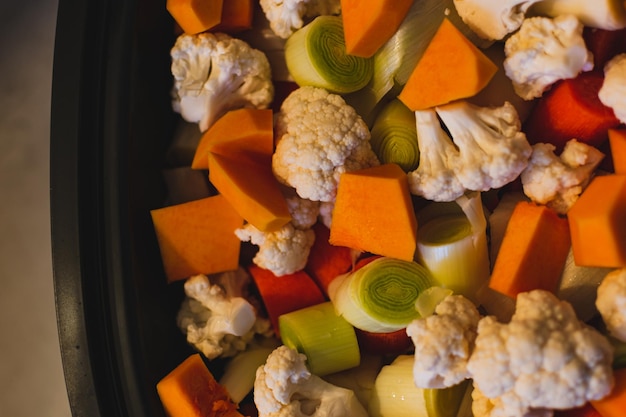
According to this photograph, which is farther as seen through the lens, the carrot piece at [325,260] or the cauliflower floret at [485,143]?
the carrot piece at [325,260]

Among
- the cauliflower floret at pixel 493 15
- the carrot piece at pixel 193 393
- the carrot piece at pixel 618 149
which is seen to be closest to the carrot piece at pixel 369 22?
the cauliflower floret at pixel 493 15

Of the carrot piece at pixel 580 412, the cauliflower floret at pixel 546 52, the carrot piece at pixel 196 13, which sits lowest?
the carrot piece at pixel 580 412

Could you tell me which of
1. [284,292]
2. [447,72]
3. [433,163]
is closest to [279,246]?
[284,292]

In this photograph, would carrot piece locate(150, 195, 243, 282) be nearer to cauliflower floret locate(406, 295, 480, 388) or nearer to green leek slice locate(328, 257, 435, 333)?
green leek slice locate(328, 257, 435, 333)

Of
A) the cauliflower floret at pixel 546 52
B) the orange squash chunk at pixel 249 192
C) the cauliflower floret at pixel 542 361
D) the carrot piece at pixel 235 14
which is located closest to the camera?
the cauliflower floret at pixel 542 361

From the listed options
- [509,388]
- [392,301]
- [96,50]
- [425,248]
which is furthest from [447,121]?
[96,50]

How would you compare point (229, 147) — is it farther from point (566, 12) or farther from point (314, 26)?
point (566, 12)

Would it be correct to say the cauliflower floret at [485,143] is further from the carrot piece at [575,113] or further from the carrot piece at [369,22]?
the carrot piece at [369,22]
